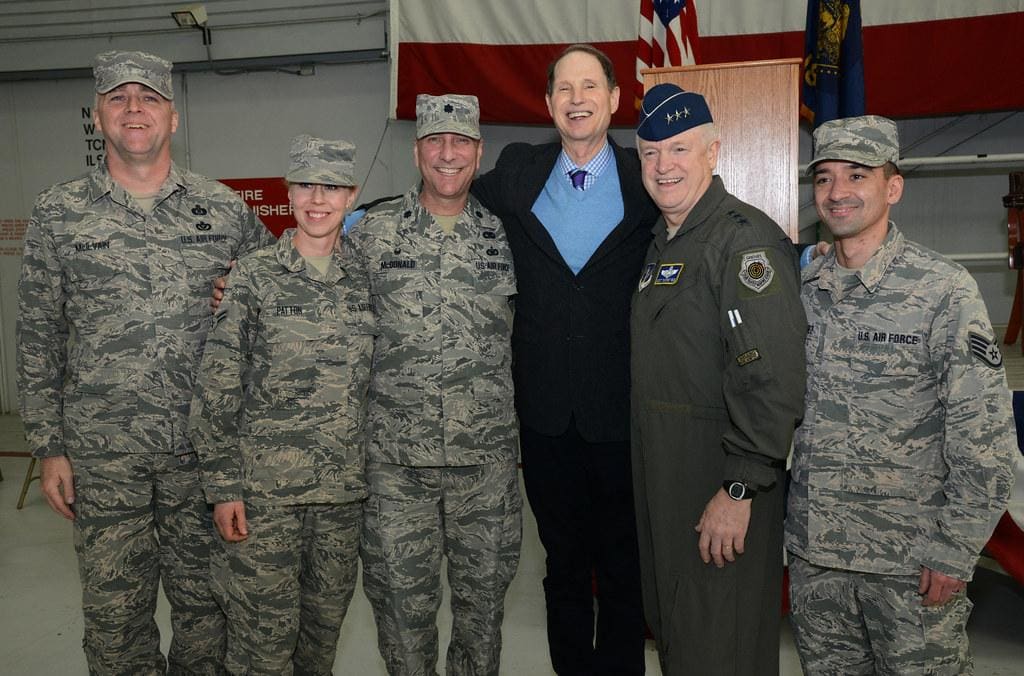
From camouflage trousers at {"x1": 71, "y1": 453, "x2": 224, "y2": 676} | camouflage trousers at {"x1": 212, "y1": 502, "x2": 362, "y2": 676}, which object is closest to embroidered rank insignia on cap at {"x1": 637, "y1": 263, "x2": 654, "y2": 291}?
camouflage trousers at {"x1": 212, "y1": 502, "x2": 362, "y2": 676}

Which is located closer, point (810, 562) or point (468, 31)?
point (810, 562)

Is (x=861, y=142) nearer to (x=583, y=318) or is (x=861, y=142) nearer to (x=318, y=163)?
(x=583, y=318)

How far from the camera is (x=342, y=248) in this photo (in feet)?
7.30

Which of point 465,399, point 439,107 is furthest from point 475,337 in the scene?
point 439,107

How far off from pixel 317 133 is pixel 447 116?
220 inches

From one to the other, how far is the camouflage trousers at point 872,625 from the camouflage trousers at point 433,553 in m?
0.81

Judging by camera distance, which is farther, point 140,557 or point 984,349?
point 140,557

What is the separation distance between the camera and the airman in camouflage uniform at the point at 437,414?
2.21 m

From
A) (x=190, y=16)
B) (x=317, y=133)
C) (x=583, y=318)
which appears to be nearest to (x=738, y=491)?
(x=583, y=318)

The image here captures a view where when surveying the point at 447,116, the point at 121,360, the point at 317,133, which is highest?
the point at 317,133

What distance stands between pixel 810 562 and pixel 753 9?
4771 millimetres

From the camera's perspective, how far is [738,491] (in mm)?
1733

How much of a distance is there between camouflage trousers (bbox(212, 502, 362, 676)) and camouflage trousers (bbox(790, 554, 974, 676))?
1.20 m

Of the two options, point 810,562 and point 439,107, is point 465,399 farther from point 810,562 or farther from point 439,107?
point 810,562
